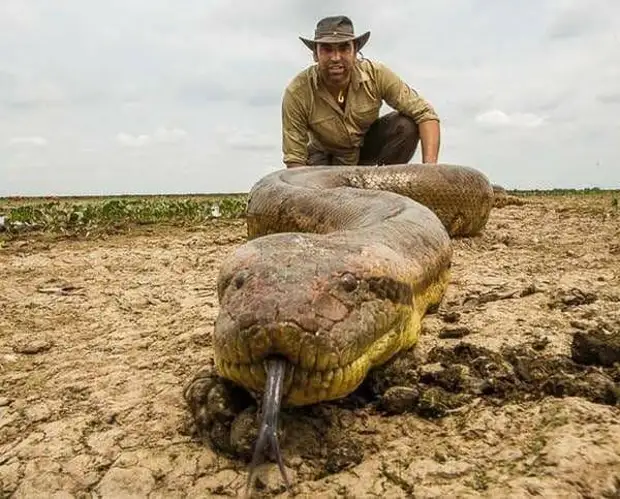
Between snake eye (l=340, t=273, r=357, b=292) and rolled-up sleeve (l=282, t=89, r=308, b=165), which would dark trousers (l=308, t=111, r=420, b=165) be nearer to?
rolled-up sleeve (l=282, t=89, r=308, b=165)

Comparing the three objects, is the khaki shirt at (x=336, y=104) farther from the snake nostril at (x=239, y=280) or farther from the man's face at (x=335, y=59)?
the snake nostril at (x=239, y=280)

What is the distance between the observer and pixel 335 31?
8.00 m

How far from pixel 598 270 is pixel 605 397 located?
8.80 feet

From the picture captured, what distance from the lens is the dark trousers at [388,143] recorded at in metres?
8.67

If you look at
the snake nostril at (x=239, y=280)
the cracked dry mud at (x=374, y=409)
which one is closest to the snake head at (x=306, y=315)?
the snake nostril at (x=239, y=280)

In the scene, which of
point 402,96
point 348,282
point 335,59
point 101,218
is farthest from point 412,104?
point 348,282

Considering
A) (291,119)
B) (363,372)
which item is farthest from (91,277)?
(363,372)

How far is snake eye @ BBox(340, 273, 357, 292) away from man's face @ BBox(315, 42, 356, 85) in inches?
224

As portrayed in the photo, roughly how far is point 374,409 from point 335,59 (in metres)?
5.90

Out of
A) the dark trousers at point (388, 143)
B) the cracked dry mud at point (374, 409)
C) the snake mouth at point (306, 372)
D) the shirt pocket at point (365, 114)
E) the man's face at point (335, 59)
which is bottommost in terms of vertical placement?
the cracked dry mud at point (374, 409)

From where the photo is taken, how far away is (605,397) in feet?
8.57

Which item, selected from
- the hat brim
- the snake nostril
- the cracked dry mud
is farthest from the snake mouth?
the hat brim

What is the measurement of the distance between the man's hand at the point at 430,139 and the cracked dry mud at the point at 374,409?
3687 millimetres

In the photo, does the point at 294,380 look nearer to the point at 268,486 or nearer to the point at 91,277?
the point at 268,486
